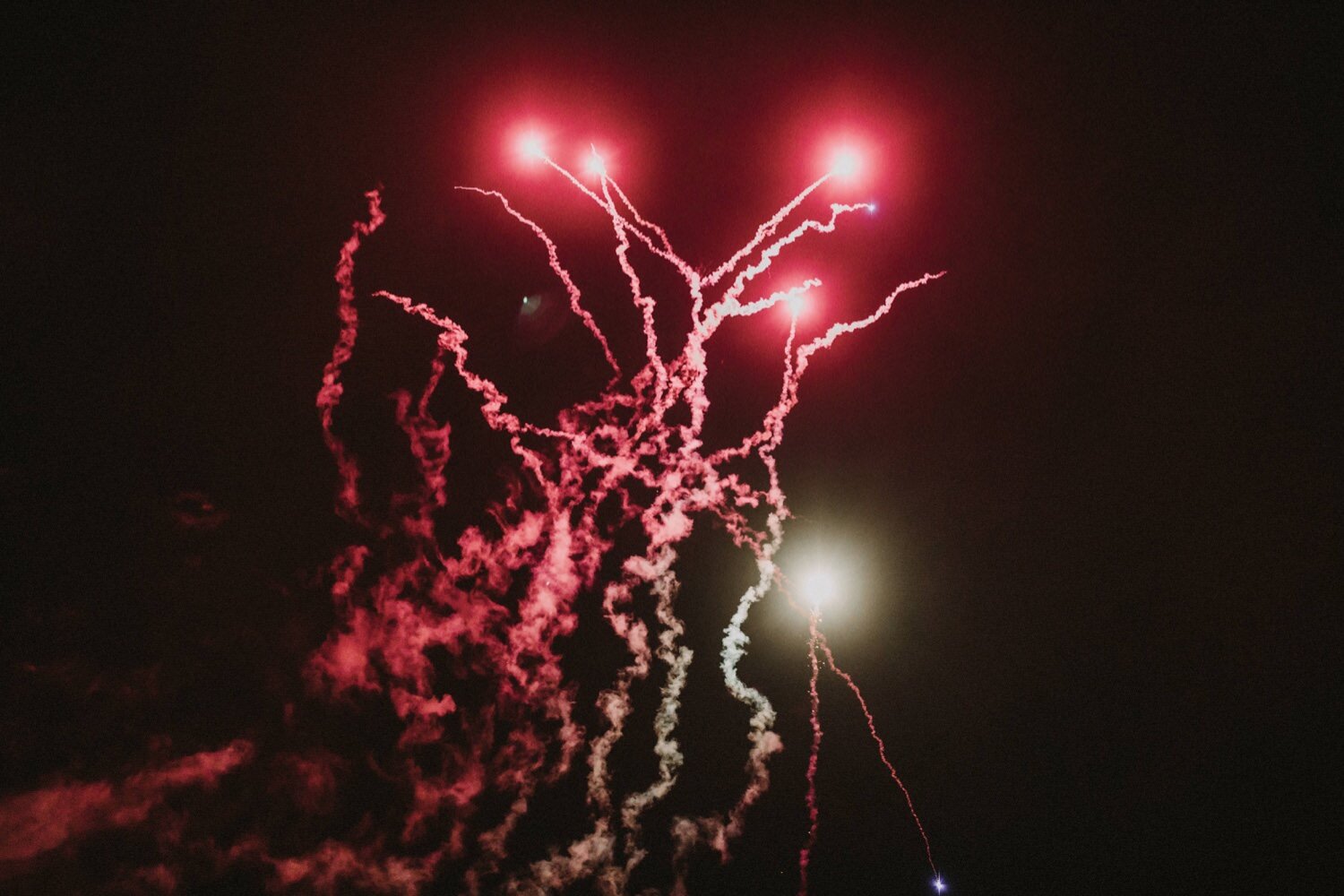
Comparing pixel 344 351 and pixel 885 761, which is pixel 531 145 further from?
pixel 885 761

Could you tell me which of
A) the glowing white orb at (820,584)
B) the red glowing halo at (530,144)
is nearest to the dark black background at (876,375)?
the red glowing halo at (530,144)

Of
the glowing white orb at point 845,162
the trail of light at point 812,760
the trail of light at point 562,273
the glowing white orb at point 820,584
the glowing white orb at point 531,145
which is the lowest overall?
the trail of light at point 812,760

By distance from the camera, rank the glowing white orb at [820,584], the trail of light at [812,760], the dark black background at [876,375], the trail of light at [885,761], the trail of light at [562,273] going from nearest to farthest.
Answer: the dark black background at [876,375] → the trail of light at [562,273] → the glowing white orb at [820,584] → the trail of light at [812,760] → the trail of light at [885,761]

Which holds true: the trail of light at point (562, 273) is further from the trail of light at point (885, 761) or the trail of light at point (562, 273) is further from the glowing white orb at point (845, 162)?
the trail of light at point (885, 761)

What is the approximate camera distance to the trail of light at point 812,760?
6969 millimetres

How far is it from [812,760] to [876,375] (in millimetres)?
5190

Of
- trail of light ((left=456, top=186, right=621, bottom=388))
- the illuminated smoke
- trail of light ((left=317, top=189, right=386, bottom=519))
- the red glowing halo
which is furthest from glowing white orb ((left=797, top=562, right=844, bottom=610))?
the red glowing halo

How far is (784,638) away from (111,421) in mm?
7796

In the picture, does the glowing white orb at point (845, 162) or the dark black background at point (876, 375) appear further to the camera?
the glowing white orb at point (845, 162)

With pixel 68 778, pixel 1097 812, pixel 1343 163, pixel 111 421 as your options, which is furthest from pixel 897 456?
pixel 68 778

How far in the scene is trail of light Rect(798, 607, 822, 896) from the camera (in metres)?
6.97

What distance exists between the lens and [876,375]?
23.5 ft

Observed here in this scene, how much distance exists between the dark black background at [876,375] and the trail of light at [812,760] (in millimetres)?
183

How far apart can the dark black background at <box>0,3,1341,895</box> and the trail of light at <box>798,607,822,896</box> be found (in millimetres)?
183
